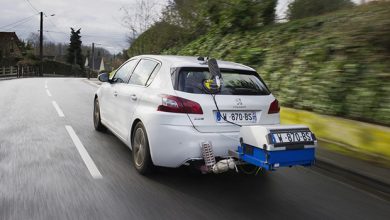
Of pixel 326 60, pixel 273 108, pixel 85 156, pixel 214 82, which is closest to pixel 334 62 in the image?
pixel 326 60

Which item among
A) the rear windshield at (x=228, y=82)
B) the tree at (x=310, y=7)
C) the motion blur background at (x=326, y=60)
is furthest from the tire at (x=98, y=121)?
the tree at (x=310, y=7)

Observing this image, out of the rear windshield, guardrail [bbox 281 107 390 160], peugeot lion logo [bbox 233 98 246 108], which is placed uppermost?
the rear windshield

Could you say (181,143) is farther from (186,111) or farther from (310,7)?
(310,7)

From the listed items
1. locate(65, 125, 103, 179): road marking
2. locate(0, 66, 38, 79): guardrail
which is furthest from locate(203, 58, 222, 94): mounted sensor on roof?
locate(0, 66, 38, 79): guardrail

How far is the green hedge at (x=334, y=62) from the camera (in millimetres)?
6246

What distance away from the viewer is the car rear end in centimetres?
441

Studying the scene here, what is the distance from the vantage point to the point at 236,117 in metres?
4.63

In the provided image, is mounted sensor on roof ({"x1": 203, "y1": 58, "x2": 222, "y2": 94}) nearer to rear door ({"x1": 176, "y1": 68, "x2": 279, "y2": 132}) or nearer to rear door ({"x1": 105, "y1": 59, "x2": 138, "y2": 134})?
rear door ({"x1": 176, "y1": 68, "x2": 279, "y2": 132})

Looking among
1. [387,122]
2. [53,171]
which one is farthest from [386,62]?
[53,171]

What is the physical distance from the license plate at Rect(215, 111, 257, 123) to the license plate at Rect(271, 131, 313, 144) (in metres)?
0.73

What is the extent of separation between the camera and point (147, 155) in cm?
476

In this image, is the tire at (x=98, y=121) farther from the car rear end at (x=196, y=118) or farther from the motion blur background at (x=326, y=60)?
the motion blur background at (x=326, y=60)

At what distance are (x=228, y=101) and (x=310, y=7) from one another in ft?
24.1

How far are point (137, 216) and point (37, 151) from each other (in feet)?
9.55
